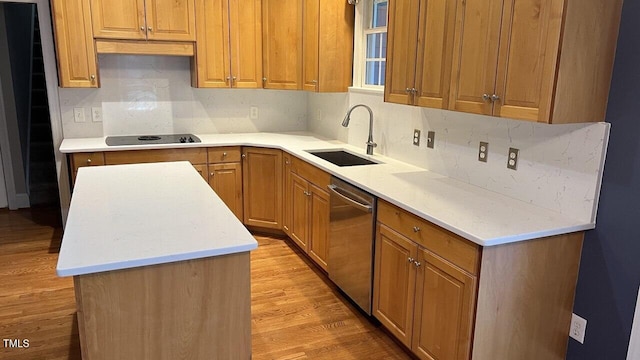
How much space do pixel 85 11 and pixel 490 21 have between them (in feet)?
10.2

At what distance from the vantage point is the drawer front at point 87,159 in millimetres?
3703

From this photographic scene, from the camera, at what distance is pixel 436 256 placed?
7.15 ft

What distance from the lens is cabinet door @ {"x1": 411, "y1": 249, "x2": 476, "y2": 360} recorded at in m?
2.03

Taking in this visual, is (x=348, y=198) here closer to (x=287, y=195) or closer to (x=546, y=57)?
(x=287, y=195)

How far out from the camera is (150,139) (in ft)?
13.8

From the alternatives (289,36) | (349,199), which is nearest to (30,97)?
(289,36)

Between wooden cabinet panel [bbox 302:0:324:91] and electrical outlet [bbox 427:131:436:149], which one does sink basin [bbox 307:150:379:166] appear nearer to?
wooden cabinet panel [bbox 302:0:324:91]

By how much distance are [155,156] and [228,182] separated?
0.66 metres

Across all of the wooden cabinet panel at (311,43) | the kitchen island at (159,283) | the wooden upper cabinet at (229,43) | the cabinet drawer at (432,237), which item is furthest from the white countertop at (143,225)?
the wooden upper cabinet at (229,43)

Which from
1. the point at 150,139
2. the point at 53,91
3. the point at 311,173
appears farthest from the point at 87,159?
the point at 311,173

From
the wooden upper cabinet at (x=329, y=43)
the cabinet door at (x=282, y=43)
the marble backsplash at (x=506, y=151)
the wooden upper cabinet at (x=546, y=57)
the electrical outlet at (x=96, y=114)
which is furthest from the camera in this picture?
the electrical outlet at (x=96, y=114)

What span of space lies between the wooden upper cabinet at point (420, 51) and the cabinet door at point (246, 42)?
1.76 m

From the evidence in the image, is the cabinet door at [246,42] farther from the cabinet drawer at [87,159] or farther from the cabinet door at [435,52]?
the cabinet door at [435,52]

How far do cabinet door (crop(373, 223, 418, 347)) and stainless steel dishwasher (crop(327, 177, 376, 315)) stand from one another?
9 centimetres
